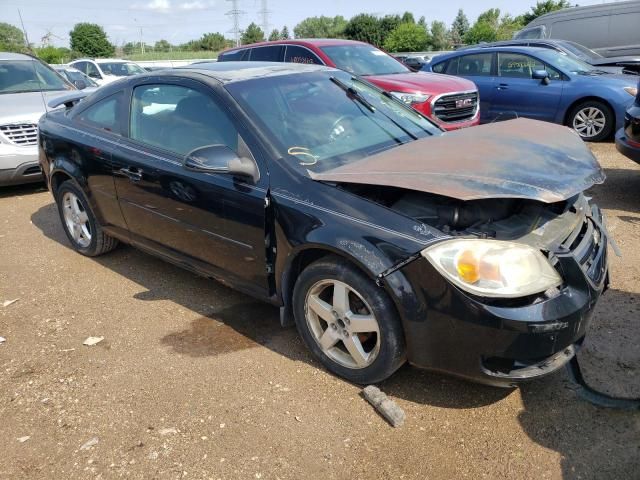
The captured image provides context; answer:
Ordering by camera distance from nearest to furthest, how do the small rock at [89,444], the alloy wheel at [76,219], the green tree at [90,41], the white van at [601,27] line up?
the small rock at [89,444] < the alloy wheel at [76,219] < the white van at [601,27] < the green tree at [90,41]

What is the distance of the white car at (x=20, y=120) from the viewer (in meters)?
6.73

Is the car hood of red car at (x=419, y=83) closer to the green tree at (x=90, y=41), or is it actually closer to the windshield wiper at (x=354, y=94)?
the windshield wiper at (x=354, y=94)

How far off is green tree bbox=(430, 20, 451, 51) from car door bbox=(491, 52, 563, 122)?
164 feet

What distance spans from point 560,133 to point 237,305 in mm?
2476

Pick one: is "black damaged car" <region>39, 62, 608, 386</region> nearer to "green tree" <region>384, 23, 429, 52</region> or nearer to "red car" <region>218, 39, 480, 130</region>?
"red car" <region>218, 39, 480, 130</region>

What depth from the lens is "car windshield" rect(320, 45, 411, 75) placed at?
7.96 m

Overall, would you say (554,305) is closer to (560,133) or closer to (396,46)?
(560,133)

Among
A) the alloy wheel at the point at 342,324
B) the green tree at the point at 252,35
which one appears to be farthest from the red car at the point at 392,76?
the green tree at the point at 252,35

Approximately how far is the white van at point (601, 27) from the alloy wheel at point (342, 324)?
12.7 metres

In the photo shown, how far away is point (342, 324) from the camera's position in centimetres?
288

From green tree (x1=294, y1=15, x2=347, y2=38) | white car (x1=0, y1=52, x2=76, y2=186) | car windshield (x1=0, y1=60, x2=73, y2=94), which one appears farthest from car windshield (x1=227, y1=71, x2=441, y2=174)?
green tree (x1=294, y1=15, x2=347, y2=38)

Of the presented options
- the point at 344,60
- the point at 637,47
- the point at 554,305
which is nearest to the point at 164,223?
the point at 554,305

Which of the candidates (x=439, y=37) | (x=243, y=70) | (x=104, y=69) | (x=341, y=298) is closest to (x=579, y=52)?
(x=243, y=70)

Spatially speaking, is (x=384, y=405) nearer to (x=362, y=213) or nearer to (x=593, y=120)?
(x=362, y=213)
